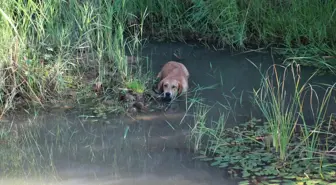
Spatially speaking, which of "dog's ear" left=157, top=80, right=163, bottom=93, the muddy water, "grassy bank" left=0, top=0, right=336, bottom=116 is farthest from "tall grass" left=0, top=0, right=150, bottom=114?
the muddy water

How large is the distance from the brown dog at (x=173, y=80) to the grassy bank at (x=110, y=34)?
305mm

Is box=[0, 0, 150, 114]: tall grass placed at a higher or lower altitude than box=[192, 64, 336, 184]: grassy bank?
higher

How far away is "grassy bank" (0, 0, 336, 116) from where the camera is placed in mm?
6320

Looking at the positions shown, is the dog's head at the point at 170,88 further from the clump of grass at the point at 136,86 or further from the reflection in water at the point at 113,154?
the reflection in water at the point at 113,154

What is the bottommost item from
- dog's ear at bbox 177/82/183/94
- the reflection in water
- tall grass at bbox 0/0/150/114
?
the reflection in water

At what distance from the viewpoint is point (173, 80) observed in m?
6.77

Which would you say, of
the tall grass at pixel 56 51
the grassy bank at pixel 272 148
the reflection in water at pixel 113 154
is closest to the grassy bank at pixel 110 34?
the tall grass at pixel 56 51

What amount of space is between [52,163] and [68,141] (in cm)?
53

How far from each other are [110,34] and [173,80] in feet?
3.03

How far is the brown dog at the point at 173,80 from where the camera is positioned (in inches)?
265

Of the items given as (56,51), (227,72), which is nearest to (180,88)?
(227,72)

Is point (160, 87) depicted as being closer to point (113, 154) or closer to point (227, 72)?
point (227, 72)

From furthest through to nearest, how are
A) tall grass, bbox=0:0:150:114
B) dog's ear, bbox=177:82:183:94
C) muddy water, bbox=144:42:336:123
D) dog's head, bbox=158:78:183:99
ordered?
dog's ear, bbox=177:82:183:94, dog's head, bbox=158:78:183:99, muddy water, bbox=144:42:336:123, tall grass, bbox=0:0:150:114

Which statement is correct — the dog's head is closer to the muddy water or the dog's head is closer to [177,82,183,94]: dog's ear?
[177,82,183,94]: dog's ear
